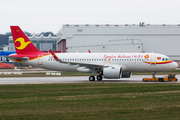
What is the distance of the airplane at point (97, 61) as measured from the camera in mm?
33344

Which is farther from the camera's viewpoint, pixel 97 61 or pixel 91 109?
pixel 97 61

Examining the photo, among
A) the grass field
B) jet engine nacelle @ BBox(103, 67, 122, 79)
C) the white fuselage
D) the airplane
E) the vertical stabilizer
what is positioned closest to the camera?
the grass field

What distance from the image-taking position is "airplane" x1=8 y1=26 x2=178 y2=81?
33.3 metres

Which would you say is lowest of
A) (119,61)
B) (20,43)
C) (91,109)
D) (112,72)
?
(91,109)

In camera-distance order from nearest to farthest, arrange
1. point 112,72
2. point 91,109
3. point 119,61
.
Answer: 1. point 91,109
2. point 112,72
3. point 119,61

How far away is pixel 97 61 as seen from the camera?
34.0m

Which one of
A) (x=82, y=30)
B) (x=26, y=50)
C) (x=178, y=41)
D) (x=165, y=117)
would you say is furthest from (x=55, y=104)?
(x=178, y=41)

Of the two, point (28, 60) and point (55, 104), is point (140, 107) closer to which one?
point (55, 104)

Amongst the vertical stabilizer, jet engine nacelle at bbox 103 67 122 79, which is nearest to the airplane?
the vertical stabilizer

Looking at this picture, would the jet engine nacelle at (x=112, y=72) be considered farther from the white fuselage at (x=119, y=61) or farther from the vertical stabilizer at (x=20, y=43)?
the vertical stabilizer at (x=20, y=43)

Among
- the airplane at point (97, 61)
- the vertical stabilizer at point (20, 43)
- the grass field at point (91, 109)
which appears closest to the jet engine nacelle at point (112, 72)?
the airplane at point (97, 61)

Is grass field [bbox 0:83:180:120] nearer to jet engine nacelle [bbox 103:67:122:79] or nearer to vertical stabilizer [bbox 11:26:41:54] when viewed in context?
jet engine nacelle [bbox 103:67:122:79]

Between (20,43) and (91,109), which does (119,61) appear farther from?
(91,109)

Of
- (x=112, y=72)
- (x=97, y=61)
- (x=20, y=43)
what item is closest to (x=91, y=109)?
(x=112, y=72)
